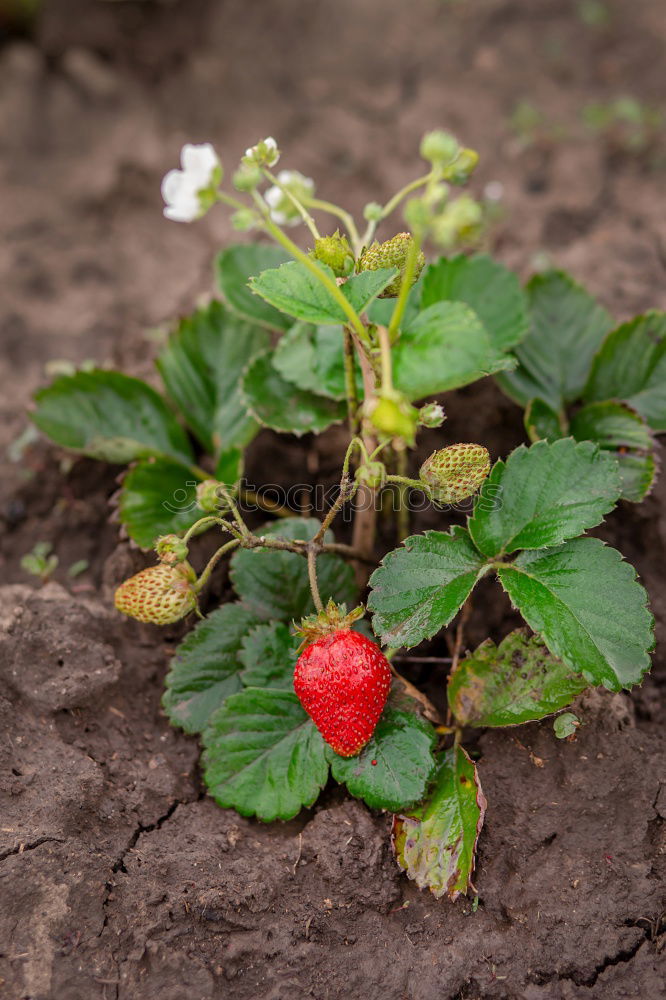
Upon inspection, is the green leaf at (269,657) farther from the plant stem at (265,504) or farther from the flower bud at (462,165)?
the flower bud at (462,165)

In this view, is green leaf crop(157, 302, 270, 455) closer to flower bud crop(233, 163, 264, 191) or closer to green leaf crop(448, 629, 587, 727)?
flower bud crop(233, 163, 264, 191)

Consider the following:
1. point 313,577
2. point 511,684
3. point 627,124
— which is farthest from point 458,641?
point 627,124

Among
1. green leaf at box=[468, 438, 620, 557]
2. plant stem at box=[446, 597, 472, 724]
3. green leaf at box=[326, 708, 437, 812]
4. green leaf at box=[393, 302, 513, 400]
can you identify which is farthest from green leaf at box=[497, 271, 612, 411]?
green leaf at box=[326, 708, 437, 812]

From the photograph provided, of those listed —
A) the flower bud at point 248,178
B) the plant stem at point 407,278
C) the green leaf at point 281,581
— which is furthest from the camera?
the green leaf at point 281,581

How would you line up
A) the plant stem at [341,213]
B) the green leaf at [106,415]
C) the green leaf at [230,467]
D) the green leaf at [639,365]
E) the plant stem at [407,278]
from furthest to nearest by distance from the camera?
the green leaf at [106,415] → the green leaf at [639,365] → the green leaf at [230,467] → the plant stem at [341,213] → the plant stem at [407,278]

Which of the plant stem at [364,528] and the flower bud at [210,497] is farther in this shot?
the plant stem at [364,528]

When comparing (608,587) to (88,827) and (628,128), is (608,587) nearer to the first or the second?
(88,827)

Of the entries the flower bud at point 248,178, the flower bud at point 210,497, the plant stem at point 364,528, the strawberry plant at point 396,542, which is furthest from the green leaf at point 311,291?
the plant stem at point 364,528

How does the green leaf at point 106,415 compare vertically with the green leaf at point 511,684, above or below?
above
